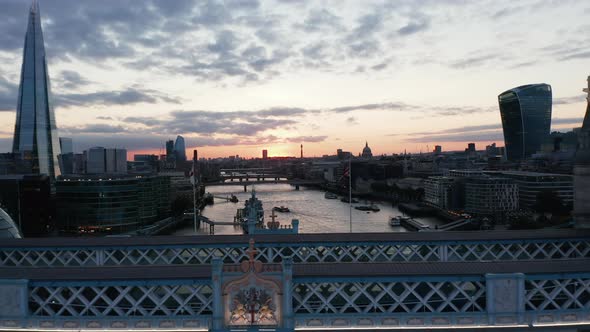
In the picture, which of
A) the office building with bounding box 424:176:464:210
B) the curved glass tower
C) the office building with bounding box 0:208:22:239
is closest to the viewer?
the office building with bounding box 0:208:22:239

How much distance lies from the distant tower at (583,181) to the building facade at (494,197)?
149 ft

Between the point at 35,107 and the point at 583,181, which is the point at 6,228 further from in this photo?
the point at 35,107

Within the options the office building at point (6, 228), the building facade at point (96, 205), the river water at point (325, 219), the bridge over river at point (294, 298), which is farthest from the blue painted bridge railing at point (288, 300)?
the building facade at point (96, 205)

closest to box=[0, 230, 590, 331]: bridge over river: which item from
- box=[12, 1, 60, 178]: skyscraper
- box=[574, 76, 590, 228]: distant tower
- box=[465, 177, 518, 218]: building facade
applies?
box=[574, 76, 590, 228]: distant tower

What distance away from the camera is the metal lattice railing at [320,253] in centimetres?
1745

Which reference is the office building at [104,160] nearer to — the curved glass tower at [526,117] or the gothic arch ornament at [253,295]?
the gothic arch ornament at [253,295]

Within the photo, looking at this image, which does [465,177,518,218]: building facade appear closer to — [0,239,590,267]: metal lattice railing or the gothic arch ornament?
[0,239,590,267]: metal lattice railing

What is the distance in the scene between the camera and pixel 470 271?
11.1 metres

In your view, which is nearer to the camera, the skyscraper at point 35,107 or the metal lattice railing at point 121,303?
the metal lattice railing at point 121,303

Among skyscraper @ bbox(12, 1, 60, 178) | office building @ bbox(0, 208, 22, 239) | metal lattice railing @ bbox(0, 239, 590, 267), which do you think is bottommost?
metal lattice railing @ bbox(0, 239, 590, 267)

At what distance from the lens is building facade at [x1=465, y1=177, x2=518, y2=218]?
62.1 meters

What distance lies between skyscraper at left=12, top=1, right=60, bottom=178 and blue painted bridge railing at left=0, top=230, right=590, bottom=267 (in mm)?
59987

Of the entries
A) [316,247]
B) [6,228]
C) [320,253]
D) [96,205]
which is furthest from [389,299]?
[96,205]

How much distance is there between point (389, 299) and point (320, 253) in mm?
6824
